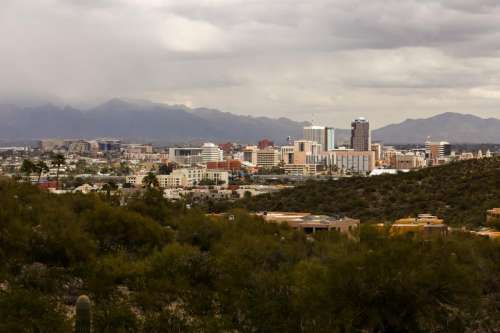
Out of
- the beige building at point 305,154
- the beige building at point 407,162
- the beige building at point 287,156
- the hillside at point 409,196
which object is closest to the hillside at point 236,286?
the hillside at point 409,196

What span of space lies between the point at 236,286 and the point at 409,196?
112 feet

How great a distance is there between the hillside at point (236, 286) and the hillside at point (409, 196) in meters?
20.9

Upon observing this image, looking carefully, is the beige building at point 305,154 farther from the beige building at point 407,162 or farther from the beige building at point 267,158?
the beige building at point 407,162

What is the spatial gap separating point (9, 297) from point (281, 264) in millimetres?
6957

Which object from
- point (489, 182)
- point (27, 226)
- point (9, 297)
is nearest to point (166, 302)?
point (9, 297)

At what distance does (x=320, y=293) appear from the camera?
1392 centimetres

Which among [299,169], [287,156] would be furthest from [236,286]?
[287,156]

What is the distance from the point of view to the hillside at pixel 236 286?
1270 centimetres

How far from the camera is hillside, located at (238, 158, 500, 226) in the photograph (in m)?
42.6

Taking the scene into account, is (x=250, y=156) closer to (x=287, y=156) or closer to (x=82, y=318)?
(x=287, y=156)

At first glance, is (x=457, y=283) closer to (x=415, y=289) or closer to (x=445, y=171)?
(x=415, y=289)

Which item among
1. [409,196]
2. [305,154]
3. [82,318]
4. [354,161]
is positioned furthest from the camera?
[305,154]

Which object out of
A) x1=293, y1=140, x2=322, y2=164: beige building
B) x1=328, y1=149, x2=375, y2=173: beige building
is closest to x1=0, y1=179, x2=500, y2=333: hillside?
x1=328, y1=149, x2=375, y2=173: beige building

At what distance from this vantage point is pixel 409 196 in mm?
48031
